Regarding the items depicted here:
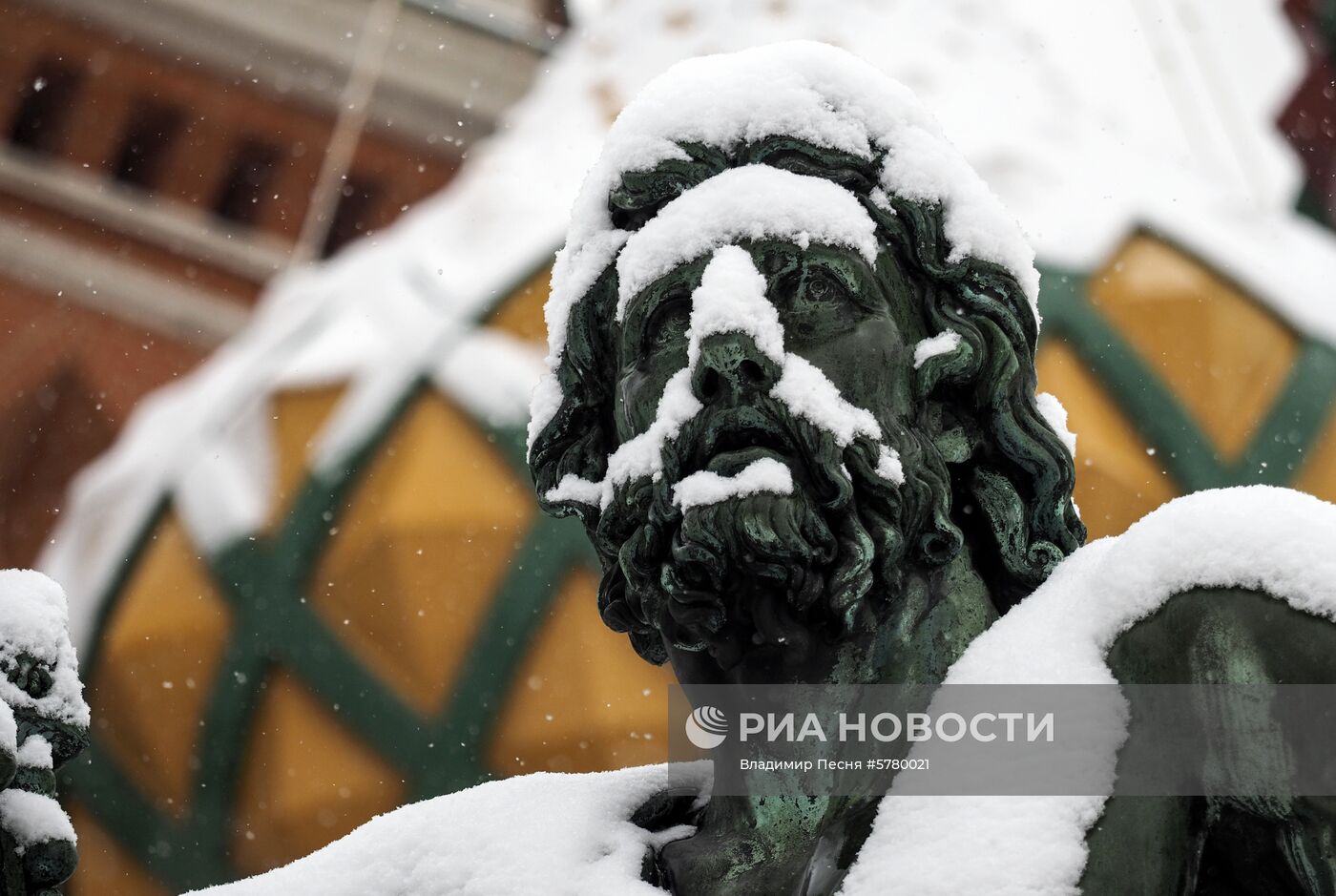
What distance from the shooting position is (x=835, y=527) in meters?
3.60

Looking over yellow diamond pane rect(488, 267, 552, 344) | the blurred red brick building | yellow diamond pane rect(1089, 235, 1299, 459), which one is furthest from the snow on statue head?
the blurred red brick building

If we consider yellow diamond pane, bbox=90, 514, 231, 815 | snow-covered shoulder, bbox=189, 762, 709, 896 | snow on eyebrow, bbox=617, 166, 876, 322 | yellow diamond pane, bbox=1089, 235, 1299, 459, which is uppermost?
snow on eyebrow, bbox=617, 166, 876, 322

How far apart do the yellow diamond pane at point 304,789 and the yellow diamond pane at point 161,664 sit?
0.48m

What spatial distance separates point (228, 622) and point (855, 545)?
7224 millimetres

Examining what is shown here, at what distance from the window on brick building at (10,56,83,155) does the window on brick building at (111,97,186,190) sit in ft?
1.64

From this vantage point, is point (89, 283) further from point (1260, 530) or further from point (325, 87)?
point (1260, 530)

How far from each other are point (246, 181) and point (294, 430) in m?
4.81

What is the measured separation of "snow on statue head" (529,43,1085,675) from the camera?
3592 mm

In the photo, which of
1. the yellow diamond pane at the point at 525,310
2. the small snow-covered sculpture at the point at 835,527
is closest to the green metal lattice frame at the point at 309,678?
the yellow diamond pane at the point at 525,310

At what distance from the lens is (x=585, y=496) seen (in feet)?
13.1

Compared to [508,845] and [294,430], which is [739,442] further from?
[294,430]

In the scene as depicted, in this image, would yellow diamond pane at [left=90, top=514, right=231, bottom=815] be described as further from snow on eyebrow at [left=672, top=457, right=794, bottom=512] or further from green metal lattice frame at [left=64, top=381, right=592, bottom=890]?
snow on eyebrow at [left=672, top=457, right=794, bottom=512]

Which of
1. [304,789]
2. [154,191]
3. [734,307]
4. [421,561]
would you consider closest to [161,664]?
[304,789]

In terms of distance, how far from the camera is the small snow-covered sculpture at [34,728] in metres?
3.38
